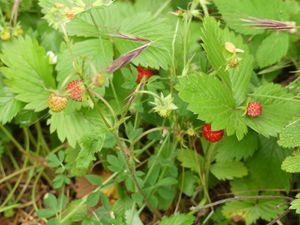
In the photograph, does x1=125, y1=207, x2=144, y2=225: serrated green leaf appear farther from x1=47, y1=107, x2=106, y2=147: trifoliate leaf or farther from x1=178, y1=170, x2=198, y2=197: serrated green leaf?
x1=47, y1=107, x2=106, y2=147: trifoliate leaf

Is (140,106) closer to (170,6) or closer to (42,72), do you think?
(42,72)

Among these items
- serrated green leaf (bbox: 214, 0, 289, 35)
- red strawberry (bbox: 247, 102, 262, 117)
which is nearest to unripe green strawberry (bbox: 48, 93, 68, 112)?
red strawberry (bbox: 247, 102, 262, 117)

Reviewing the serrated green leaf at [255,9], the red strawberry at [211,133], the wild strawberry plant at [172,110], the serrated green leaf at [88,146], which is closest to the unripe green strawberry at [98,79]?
the serrated green leaf at [88,146]

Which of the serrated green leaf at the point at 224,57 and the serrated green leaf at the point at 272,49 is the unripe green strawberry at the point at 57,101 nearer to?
the serrated green leaf at the point at 224,57

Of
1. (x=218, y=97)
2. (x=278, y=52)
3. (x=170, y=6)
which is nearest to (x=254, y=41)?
(x=278, y=52)

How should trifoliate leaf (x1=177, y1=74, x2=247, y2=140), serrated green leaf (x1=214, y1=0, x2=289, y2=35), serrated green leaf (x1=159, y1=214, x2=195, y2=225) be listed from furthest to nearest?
serrated green leaf (x1=214, y1=0, x2=289, y2=35), serrated green leaf (x1=159, y1=214, x2=195, y2=225), trifoliate leaf (x1=177, y1=74, x2=247, y2=140)

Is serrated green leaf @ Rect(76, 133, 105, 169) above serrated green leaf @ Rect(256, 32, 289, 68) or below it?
below

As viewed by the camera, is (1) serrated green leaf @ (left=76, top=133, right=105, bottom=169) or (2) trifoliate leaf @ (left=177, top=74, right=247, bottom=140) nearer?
(1) serrated green leaf @ (left=76, top=133, right=105, bottom=169)
